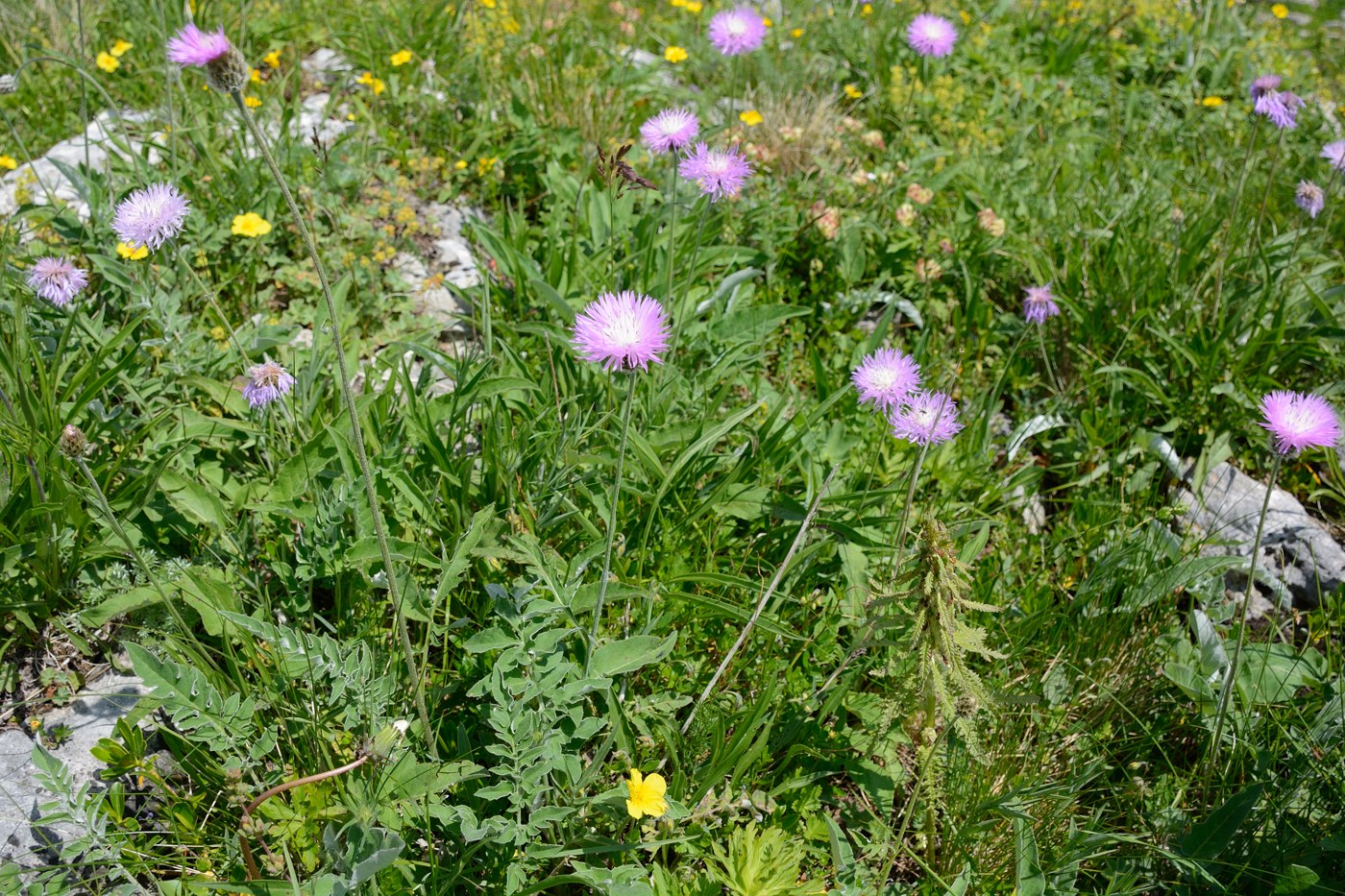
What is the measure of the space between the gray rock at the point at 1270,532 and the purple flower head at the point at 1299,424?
1.80ft

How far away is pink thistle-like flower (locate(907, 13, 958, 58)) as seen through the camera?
339cm

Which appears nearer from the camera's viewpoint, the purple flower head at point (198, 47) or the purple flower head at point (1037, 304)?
the purple flower head at point (198, 47)

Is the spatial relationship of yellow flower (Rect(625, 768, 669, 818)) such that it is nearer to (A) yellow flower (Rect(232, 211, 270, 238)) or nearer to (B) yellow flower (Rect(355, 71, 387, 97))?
(A) yellow flower (Rect(232, 211, 270, 238))

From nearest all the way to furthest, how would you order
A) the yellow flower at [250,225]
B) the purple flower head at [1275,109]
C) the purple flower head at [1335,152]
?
1. the yellow flower at [250,225]
2. the purple flower head at [1275,109]
3. the purple flower head at [1335,152]

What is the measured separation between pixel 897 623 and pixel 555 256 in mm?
1626

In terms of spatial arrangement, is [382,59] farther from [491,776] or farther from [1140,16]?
[1140,16]

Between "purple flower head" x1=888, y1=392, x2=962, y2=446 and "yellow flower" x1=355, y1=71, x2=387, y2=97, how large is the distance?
2.50 m

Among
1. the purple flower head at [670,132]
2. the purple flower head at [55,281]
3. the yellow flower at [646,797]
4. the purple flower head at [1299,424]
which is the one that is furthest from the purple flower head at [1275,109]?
the purple flower head at [55,281]

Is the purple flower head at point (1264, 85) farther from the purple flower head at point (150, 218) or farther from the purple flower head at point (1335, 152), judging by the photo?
the purple flower head at point (150, 218)

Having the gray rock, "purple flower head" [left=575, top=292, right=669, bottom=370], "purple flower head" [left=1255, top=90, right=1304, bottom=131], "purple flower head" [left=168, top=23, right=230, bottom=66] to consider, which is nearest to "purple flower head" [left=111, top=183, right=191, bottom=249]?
"purple flower head" [left=168, top=23, right=230, bottom=66]

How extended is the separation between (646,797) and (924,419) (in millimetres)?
1027

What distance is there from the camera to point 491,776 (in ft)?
5.99

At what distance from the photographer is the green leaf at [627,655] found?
5.85ft

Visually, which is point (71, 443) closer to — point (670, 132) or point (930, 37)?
point (670, 132)
